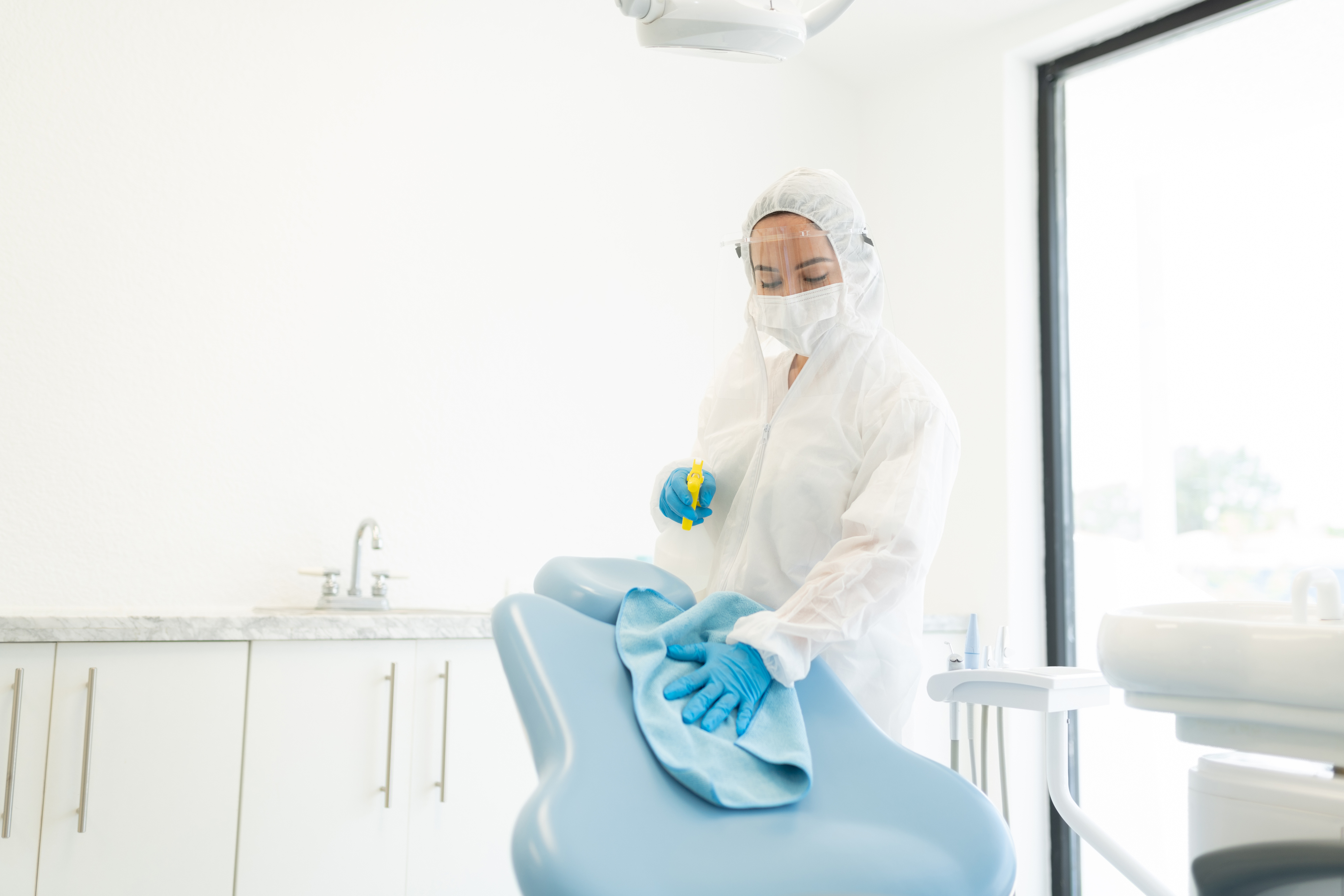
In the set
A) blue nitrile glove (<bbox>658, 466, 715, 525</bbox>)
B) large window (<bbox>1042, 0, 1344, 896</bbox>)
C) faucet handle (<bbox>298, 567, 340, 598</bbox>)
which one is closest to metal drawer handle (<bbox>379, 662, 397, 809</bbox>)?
faucet handle (<bbox>298, 567, 340, 598</bbox>)

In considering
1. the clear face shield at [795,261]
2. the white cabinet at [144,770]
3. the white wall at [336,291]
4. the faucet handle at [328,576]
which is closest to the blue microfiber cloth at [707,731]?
the clear face shield at [795,261]

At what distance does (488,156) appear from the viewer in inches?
100

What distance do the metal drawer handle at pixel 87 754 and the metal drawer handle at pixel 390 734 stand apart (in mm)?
458

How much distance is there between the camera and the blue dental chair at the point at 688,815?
84 cm

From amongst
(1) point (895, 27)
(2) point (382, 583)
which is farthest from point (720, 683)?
(1) point (895, 27)

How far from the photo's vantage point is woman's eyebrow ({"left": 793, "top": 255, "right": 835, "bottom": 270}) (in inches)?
56.7

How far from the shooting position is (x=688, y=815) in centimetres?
93

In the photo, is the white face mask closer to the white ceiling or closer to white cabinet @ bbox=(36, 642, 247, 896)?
white cabinet @ bbox=(36, 642, 247, 896)

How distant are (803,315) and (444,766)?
1.07 metres

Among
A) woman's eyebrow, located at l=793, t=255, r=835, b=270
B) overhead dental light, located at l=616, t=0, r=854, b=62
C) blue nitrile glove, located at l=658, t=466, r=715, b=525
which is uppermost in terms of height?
overhead dental light, located at l=616, t=0, r=854, b=62

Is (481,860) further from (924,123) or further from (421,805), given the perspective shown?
(924,123)

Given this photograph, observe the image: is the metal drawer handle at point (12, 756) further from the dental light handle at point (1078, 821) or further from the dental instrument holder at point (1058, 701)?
the dental light handle at point (1078, 821)

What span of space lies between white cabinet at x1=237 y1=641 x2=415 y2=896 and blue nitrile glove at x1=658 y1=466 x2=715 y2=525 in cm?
64

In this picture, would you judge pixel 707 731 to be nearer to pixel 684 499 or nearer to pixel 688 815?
pixel 688 815
